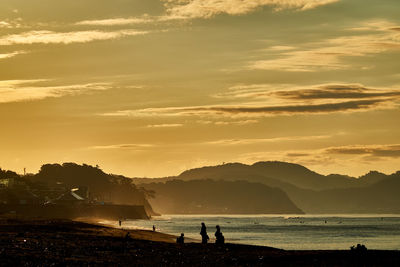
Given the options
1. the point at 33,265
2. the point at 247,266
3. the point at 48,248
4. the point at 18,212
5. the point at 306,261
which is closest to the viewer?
the point at 33,265

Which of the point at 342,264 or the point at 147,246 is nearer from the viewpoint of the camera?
the point at 342,264

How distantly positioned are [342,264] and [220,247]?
20.2 m

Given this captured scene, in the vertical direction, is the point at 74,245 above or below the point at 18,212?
below

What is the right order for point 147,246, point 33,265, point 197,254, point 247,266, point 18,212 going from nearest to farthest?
point 33,265 < point 247,266 < point 197,254 < point 147,246 < point 18,212

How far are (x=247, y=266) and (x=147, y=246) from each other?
1923 centimetres

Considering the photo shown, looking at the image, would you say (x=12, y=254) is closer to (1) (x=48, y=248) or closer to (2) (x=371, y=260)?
(1) (x=48, y=248)

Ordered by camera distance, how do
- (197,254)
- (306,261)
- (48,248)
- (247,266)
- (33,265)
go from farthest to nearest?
(197,254) < (48,248) < (306,261) < (247,266) < (33,265)

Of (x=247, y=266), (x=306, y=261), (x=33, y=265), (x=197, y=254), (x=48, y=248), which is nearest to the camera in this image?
(x=33, y=265)

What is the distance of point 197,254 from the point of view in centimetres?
5172

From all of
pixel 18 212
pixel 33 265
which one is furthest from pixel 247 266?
pixel 18 212

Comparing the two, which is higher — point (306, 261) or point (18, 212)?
point (18, 212)

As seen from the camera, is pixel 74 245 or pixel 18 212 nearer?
pixel 74 245

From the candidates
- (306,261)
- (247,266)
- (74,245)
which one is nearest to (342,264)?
(306,261)

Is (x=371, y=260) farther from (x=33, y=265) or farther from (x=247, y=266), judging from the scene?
(x=33, y=265)
